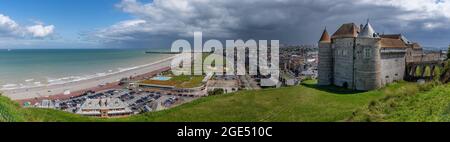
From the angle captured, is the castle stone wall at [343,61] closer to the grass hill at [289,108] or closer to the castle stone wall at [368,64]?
the castle stone wall at [368,64]

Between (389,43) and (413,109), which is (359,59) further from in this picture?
(413,109)

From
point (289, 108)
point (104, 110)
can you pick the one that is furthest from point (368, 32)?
point (104, 110)

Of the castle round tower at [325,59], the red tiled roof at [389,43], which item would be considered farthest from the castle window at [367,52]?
the castle round tower at [325,59]

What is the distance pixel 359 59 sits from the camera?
74.8 feet

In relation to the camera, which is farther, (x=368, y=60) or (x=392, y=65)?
(x=392, y=65)

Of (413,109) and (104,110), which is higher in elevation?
(413,109)

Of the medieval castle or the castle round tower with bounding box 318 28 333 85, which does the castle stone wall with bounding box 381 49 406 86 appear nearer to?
the medieval castle

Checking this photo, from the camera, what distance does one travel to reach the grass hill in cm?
966

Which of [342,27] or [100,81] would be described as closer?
[342,27]

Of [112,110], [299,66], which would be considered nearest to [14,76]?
[112,110]

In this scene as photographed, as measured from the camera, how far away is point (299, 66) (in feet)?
244

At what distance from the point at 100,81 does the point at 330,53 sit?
1426 inches

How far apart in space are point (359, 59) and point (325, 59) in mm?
3306
